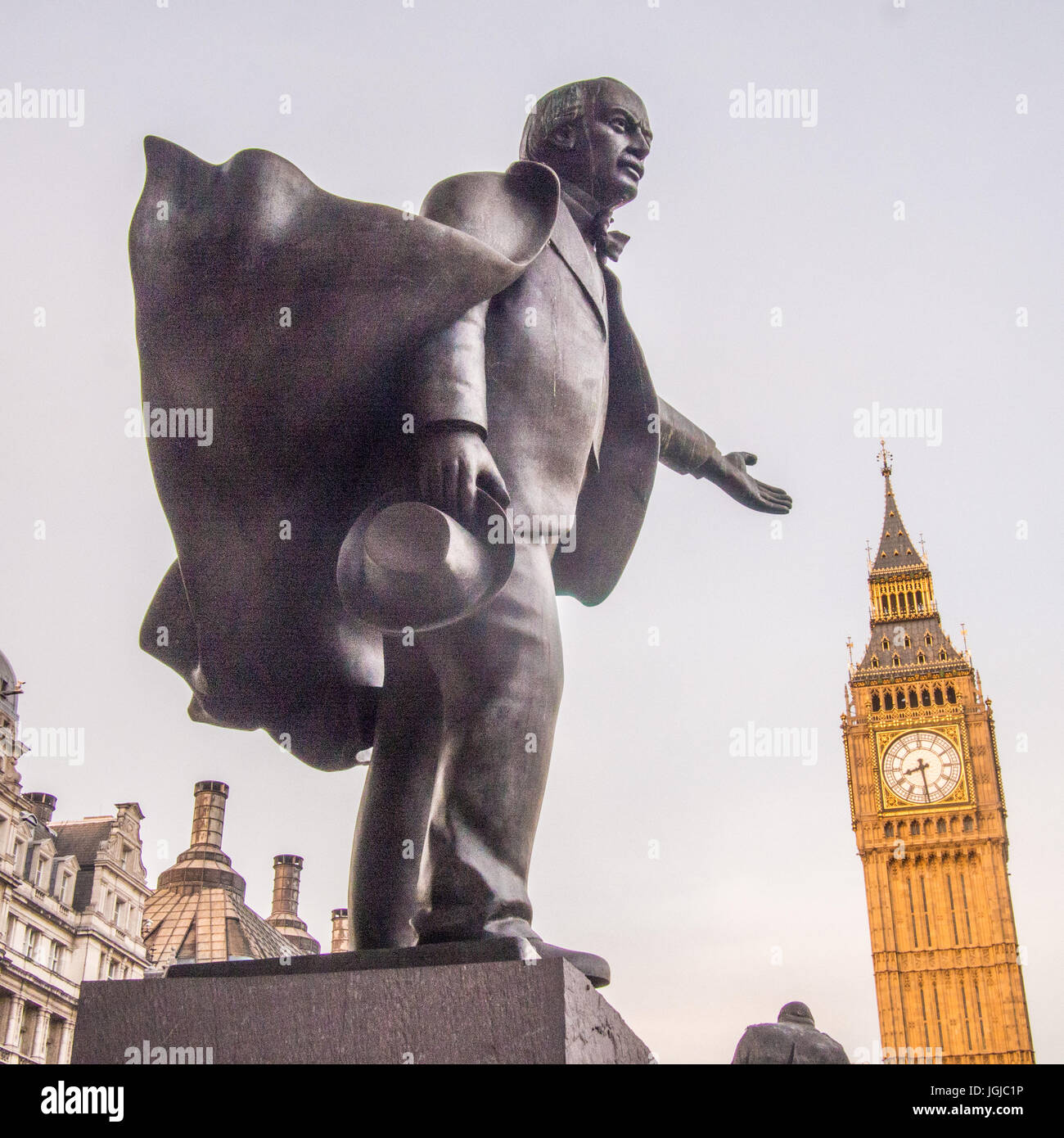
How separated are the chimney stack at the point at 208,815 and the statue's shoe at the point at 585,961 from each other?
52316mm

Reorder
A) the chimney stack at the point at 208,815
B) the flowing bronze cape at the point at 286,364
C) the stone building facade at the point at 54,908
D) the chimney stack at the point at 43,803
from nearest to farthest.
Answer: the flowing bronze cape at the point at 286,364 < the stone building facade at the point at 54,908 < the chimney stack at the point at 43,803 < the chimney stack at the point at 208,815

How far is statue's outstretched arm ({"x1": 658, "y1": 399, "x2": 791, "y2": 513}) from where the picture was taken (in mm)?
3736

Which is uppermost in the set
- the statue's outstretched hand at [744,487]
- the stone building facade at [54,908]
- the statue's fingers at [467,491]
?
the stone building facade at [54,908]

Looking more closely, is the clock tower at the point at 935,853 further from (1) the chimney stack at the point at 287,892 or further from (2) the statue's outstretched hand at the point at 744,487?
(2) the statue's outstretched hand at the point at 744,487

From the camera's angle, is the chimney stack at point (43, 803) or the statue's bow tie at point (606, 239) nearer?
the statue's bow tie at point (606, 239)

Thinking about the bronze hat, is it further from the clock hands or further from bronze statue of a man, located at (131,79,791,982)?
the clock hands

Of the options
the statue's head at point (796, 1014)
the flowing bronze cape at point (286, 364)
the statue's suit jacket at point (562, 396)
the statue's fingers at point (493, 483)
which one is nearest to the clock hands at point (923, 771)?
the statue's head at point (796, 1014)

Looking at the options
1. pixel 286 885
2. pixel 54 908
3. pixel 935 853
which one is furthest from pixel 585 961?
pixel 935 853

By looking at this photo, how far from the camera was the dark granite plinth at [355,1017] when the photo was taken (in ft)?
7.01

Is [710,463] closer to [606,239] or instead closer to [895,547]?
[606,239]

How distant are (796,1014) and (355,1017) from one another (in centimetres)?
225

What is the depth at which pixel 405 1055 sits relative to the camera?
84.5 inches

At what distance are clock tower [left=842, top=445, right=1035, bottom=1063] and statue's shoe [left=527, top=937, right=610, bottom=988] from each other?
222 ft
